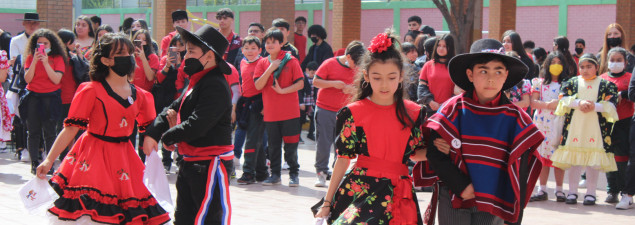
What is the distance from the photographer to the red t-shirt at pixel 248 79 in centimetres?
1027

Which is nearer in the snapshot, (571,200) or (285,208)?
(285,208)

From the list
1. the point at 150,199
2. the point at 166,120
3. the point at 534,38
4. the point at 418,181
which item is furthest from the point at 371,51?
the point at 534,38

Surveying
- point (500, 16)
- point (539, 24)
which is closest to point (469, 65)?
point (500, 16)

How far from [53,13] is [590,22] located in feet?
50.4

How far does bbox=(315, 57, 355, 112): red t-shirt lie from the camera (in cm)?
969

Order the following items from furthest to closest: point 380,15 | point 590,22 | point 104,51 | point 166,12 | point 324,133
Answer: point 380,15 → point 590,22 → point 166,12 → point 324,133 → point 104,51

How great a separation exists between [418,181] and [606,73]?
5.45 meters

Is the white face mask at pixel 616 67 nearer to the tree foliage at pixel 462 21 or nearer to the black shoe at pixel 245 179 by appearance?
the tree foliage at pixel 462 21

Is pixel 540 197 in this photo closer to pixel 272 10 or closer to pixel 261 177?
pixel 261 177

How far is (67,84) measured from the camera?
36.7 ft

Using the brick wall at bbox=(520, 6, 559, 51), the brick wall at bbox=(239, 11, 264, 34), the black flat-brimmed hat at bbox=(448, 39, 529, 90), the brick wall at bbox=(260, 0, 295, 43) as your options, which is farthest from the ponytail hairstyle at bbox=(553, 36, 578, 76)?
the brick wall at bbox=(239, 11, 264, 34)

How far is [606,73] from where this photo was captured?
972 cm

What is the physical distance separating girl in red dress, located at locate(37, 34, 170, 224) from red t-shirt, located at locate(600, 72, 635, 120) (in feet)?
19.1

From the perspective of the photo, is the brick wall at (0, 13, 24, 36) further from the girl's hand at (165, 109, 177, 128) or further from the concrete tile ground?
the girl's hand at (165, 109, 177, 128)
